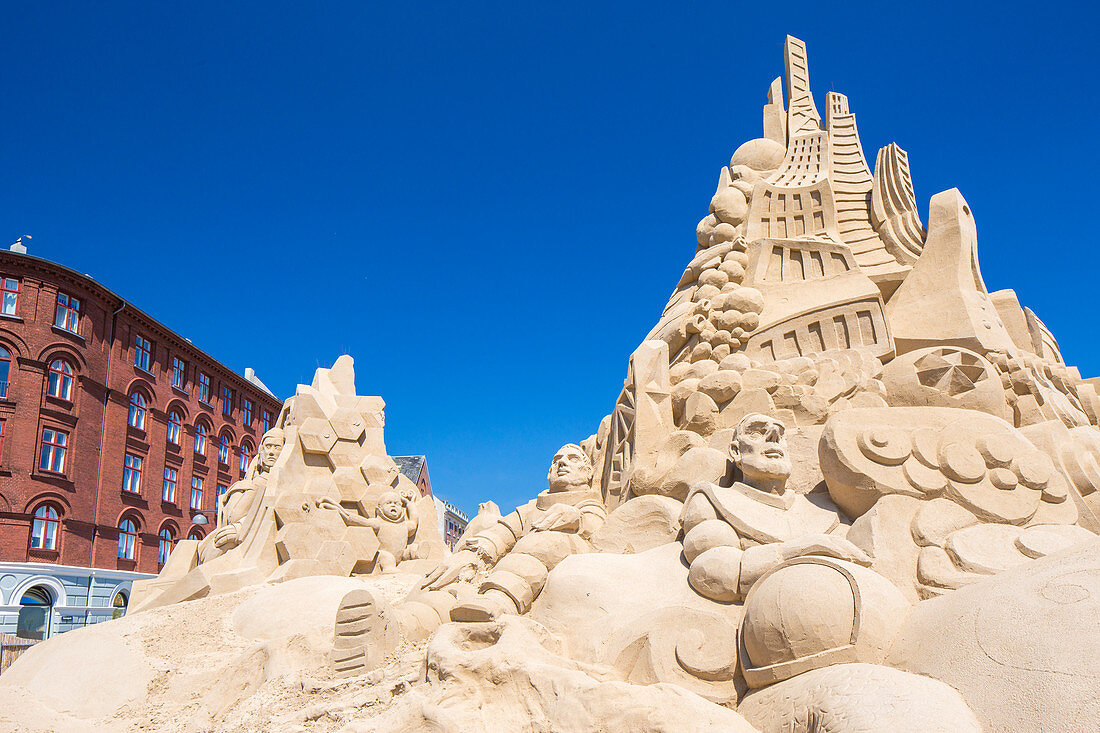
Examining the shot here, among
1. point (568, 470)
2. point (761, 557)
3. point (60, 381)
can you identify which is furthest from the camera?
point (60, 381)

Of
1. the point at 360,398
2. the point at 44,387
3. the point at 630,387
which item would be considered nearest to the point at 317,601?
the point at 630,387

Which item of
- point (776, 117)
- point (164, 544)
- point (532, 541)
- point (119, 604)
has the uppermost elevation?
point (776, 117)

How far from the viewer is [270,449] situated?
40.5 feet

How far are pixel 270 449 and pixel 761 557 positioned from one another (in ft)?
32.4

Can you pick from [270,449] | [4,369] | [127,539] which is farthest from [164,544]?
[270,449]

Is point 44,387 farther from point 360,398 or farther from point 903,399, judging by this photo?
point 903,399

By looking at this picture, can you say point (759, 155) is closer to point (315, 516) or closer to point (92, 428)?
point (315, 516)

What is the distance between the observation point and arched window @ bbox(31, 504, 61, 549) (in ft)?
67.8

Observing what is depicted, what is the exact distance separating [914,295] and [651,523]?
3694 millimetres

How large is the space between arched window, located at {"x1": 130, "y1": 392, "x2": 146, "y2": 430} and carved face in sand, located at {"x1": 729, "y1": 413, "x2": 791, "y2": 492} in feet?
79.2

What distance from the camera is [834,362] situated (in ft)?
22.5

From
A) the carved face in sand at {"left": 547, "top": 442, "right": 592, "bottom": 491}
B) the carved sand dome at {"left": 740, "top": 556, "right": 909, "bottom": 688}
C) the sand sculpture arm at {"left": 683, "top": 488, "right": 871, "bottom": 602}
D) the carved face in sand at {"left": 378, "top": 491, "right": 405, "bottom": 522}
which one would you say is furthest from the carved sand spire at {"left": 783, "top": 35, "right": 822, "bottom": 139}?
the carved sand dome at {"left": 740, "top": 556, "right": 909, "bottom": 688}

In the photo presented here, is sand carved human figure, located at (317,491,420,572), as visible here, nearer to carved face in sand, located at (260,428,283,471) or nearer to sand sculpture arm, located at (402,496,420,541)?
sand sculpture arm, located at (402,496,420,541)

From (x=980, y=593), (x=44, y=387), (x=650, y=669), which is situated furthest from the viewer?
(x=44, y=387)
